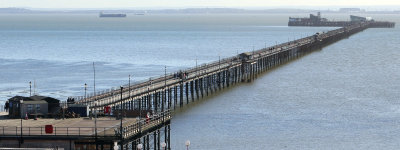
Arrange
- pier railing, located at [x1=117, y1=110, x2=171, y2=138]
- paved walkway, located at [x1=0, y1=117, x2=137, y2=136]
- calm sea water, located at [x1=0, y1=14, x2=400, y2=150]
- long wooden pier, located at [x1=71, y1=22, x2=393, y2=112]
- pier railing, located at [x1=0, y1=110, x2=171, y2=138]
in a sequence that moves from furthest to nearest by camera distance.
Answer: long wooden pier, located at [x1=71, y1=22, x2=393, y2=112]
calm sea water, located at [x1=0, y1=14, x2=400, y2=150]
pier railing, located at [x1=117, y1=110, x2=171, y2=138]
paved walkway, located at [x1=0, y1=117, x2=137, y2=136]
pier railing, located at [x1=0, y1=110, x2=171, y2=138]

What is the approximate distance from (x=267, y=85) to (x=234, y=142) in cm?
4509

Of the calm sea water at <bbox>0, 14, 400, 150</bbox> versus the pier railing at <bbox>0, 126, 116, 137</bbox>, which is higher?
the pier railing at <bbox>0, 126, 116, 137</bbox>

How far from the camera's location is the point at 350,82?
376 ft

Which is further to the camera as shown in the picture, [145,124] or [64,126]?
[145,124]

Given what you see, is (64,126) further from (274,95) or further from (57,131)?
(274,95)

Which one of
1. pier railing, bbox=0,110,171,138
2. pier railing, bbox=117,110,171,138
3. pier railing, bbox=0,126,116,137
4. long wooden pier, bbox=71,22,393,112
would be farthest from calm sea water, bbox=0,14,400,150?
pier railing, bbox=0,126,116,137

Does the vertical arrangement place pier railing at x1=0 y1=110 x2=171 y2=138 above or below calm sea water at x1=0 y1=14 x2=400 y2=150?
above

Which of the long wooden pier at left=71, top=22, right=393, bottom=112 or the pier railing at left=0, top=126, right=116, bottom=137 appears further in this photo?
the long wooden pier at left=71, top=22, right=393, bottom=112

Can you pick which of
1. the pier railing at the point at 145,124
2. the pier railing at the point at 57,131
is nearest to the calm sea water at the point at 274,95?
the pier railing at the point at 145,124

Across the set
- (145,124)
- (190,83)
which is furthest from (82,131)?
(190,83)

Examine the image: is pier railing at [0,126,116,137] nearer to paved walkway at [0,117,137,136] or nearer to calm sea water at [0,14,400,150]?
paved walkway at [0,117,137,136]

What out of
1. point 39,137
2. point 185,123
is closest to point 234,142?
point 185,123

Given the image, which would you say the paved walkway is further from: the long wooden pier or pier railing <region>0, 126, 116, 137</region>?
the long wooden pier

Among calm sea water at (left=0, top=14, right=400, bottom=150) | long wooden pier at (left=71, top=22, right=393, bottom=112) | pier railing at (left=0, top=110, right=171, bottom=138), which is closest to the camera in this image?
pier railing at (left=0, top=110, right=171, bottom=138)
